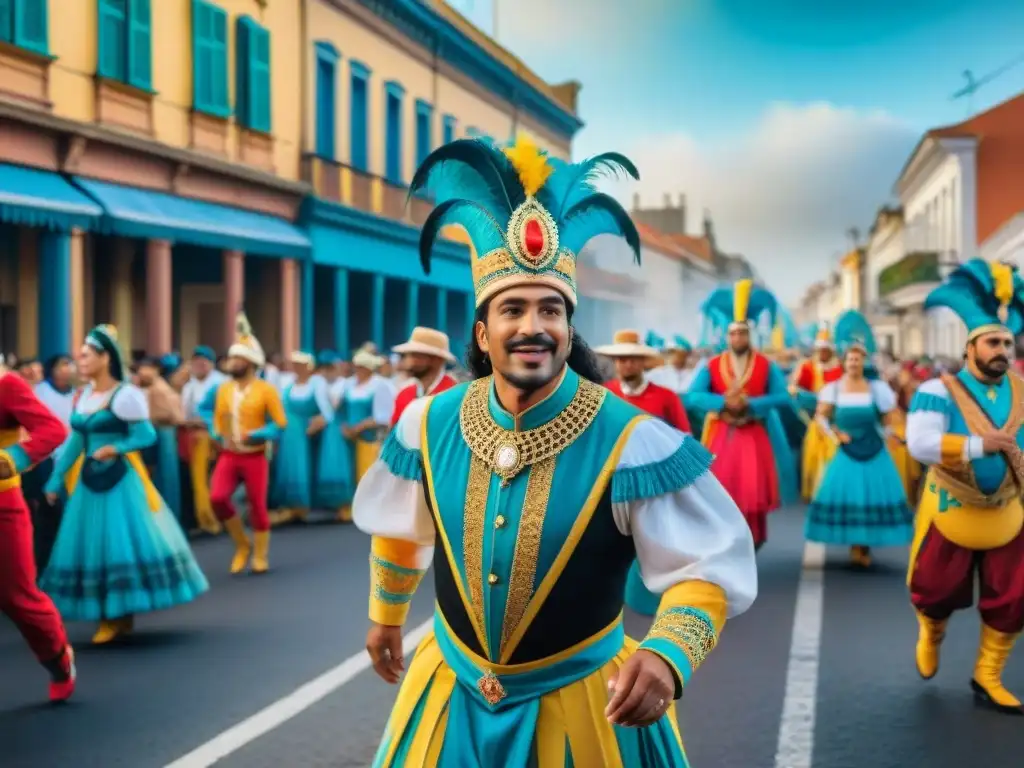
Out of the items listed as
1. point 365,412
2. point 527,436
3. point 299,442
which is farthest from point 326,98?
point 527,436

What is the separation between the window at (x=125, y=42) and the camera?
1820 cm

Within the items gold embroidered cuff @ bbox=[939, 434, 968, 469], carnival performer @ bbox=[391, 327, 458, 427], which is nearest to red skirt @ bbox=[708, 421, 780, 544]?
carnival performer @ bbox=[391, 327, 458, 427]

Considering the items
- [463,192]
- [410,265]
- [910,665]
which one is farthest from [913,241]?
[463,192]

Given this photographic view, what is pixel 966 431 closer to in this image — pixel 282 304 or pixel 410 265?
pixel 282 304

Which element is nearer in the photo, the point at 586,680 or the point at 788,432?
the point at 586,680

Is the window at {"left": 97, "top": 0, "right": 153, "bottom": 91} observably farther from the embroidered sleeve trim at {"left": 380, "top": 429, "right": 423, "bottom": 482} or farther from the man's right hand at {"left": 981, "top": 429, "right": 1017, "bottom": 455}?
the embroidered sleeve trim at {"left": 380, "top": 429, "right": 423, "bottom": 482}

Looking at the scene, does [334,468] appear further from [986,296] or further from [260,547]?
[986,296]

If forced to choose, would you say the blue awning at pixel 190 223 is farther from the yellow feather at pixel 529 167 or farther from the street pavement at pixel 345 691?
the yellow feather at pixel 529 167

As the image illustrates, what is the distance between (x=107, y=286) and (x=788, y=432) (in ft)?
40.2

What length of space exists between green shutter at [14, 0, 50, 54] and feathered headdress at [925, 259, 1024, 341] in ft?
40.7

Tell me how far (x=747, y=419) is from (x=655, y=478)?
7.06 meters

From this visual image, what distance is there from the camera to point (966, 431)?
6.90 meters

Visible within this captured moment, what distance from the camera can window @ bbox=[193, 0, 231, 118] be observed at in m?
20.9

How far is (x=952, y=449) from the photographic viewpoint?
6750 millimetres
